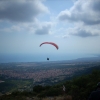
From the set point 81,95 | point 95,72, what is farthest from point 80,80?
point 81,95

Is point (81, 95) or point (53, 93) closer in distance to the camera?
point (81, 95)

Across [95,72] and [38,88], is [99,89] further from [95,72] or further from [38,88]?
[38,88]

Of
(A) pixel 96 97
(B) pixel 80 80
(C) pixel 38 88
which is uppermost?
(A) pixel 96 97

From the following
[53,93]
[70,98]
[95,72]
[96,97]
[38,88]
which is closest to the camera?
[96,97]

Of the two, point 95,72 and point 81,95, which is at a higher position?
point 95,72

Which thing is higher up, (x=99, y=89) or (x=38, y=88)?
(x=99, y=89)

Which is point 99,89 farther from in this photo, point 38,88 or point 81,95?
point 38,88

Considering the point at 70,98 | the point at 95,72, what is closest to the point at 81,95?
the point at 70,98

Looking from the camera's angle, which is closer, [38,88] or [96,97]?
[96,97]

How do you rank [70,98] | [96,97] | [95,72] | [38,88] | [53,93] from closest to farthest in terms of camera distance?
[96,97]
[70,98]
[53,93]
[95,72]
[38,88]
